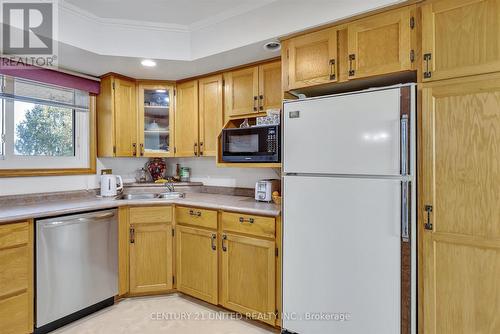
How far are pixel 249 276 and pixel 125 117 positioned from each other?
2018 millimetres

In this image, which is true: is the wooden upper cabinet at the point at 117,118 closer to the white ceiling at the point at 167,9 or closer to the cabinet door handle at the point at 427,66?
the white ceiling at the point at 167,9

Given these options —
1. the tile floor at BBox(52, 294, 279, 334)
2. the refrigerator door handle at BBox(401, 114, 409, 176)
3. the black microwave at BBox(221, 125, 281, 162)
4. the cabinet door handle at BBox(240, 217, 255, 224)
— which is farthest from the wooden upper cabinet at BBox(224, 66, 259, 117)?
the tile floor at BBox(52, 294, 279, 334)

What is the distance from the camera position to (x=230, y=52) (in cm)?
232

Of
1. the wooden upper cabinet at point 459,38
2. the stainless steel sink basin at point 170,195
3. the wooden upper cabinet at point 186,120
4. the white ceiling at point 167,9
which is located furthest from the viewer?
the stainless steel sink basin at point 170,195

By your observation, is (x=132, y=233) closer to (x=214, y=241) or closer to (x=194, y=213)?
(x=194, y=213)

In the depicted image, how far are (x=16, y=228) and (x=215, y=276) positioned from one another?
4.76ft

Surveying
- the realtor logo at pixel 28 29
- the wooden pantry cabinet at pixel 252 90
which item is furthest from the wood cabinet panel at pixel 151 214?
the realtor logo at pixel 28 29

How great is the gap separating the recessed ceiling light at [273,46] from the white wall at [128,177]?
1111 millimetres

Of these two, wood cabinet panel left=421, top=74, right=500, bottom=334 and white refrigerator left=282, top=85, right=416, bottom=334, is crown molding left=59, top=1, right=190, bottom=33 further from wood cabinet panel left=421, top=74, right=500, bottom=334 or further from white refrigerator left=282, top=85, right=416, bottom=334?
wood cabinet panel left=421, top=74, right=500, bottom=334

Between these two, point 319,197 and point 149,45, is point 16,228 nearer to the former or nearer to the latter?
point 149,45

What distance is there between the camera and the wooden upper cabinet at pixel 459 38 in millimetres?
1388

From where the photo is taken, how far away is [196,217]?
2490 millimetres

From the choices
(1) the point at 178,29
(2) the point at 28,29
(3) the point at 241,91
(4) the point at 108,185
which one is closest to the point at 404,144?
(3) the point at 241,91

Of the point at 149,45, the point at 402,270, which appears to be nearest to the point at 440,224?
the point at 402,270
